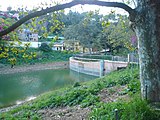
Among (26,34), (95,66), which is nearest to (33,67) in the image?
(95,66)

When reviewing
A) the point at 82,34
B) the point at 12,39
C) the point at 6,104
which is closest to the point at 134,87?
the point at 12,39

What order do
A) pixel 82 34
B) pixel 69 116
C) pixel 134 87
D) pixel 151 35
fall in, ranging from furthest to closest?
pixel 82 34 → pixel 134 87 → pixel 69 116 → pixel 151 35

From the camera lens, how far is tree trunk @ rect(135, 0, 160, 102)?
3.80 m

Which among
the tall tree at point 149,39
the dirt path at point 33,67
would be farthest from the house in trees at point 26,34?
the dirt path at point 33,67

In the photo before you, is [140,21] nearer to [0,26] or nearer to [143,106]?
[143,106]

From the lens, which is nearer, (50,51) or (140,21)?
(140,21)

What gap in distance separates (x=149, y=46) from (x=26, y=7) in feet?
7.96

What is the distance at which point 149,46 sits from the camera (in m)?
3.84

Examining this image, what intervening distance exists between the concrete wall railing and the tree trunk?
1845cm

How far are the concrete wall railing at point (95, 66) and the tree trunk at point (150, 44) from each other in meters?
18.4

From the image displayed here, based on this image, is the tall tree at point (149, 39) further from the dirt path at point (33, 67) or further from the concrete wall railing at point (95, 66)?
the dirt path at point (33, 67)

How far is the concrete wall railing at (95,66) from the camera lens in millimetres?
24744

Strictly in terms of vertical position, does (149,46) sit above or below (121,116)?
above

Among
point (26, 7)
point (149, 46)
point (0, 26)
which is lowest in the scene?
point (149, 46)
